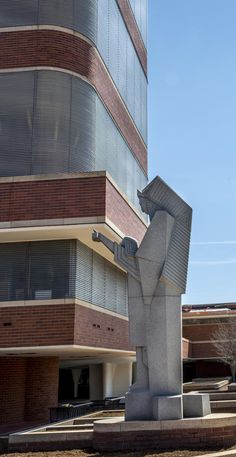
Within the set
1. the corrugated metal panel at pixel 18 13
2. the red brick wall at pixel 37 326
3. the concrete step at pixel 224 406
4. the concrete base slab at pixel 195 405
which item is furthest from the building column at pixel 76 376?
the concrete base slab at pixel 195 405

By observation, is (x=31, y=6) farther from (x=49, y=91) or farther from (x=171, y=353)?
(x=171, y=353)

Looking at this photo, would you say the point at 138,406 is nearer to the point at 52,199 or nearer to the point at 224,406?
the point at 224,406

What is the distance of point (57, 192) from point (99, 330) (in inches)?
178

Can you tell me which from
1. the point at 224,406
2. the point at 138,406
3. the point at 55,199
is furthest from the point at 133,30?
the point at 138,406

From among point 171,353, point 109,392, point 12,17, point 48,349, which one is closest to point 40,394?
point 48,349

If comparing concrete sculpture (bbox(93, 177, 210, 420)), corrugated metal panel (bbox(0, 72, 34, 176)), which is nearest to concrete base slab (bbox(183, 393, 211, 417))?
concrete sculpture (bbox(93, 177, 210, 420))

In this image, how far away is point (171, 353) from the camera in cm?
1118

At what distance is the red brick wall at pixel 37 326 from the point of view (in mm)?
14227

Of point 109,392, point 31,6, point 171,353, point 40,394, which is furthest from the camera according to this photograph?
point 109,392

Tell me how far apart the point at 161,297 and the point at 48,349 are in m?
4.53

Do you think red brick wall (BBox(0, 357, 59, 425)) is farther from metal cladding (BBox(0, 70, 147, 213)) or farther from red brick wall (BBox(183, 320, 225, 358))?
red brick wall (BBox(183, 320, 225, 358))

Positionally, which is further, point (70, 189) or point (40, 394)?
point (40, 394)

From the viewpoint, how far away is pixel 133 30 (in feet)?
81.2

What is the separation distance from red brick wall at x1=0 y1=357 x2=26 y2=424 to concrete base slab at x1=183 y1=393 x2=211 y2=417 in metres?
8.06
